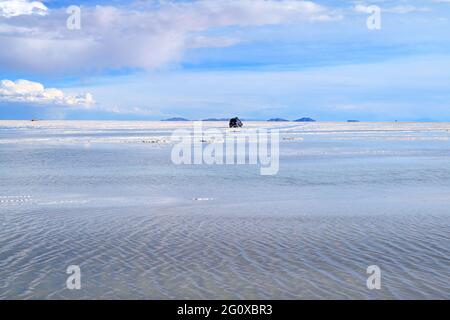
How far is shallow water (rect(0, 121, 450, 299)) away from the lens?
27.7 ft

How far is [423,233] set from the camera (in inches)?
467

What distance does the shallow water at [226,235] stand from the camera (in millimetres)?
8445

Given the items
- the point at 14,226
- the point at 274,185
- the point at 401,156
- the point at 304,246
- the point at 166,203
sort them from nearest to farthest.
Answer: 1. the point at 304,246
2. the point at 14,226
3. the point at 166,203
4. the point at 274,185
5. the point at 401,156

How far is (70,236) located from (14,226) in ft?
6.29

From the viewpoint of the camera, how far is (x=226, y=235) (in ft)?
39.0

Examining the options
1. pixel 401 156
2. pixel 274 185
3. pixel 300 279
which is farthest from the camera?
pixel 401 156

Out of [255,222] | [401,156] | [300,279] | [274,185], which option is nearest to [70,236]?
[255,222]
